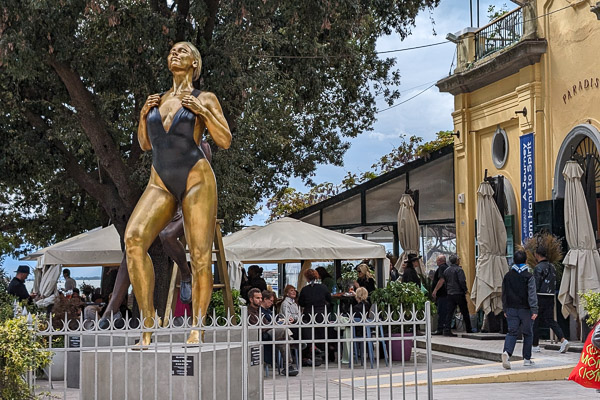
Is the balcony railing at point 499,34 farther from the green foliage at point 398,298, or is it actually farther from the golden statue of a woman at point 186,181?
the golden statue of a woman at point 186,181

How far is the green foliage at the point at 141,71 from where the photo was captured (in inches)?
545

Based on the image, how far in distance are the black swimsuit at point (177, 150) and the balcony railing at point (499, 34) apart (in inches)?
474

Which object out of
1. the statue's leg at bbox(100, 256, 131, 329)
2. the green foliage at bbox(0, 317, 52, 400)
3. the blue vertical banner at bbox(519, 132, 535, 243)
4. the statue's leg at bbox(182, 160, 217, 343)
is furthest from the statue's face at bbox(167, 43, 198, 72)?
the blue vertical banner at bbox(519, 132, 535, 243)

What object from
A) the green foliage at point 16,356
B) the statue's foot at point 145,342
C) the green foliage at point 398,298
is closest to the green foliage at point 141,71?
the green foliage at point 398,298

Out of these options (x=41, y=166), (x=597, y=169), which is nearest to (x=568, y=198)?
(x=597, y=169)

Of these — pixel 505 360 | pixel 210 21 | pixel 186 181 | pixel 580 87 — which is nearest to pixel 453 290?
pixel 580 87

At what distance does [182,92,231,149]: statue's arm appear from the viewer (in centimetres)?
833

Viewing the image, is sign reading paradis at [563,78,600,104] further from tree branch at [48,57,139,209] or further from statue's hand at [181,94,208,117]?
statue's hand at [181,94,208,117]

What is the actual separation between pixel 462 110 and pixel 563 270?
693 centimetres

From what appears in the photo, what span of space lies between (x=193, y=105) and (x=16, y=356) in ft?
9.43

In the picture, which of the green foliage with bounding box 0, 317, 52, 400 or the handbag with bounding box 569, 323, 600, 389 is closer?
the green foliage with bounding box 0, 317, 52, 400

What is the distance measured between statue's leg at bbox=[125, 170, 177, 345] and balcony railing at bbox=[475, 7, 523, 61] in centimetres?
1230

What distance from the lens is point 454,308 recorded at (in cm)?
1798

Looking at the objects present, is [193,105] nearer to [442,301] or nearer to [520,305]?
[520,305]
